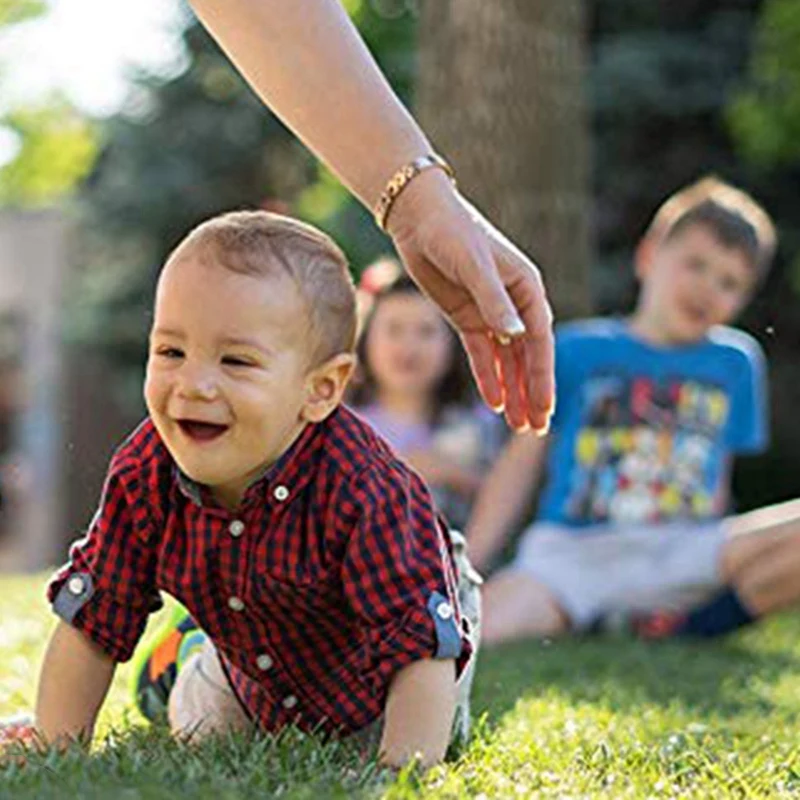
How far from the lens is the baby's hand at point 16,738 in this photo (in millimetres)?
2475

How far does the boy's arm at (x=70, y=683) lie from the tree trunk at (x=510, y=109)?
17.1ft

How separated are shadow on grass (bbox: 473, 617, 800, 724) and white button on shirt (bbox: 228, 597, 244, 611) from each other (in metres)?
0.78

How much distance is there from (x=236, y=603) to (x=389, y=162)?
26.4 inches

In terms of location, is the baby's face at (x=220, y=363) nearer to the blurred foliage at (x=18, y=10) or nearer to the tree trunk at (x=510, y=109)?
the tree trunk at (x=510, y=109)

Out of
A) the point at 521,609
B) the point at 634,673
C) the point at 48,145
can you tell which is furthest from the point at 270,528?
the point at 48,145

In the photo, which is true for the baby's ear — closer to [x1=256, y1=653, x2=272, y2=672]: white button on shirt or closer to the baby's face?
the baby's face

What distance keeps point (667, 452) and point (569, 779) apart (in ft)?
10.7

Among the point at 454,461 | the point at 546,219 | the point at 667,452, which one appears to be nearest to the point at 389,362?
the point at 454,461

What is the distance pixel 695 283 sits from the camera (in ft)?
18.7

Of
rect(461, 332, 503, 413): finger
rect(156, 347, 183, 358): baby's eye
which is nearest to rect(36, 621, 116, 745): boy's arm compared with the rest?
rect(156, 347, 183, 358): baby's eye

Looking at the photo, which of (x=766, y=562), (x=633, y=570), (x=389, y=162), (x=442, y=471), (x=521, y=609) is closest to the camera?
(x=389, y=162)

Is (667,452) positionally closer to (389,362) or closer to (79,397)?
(389,362)

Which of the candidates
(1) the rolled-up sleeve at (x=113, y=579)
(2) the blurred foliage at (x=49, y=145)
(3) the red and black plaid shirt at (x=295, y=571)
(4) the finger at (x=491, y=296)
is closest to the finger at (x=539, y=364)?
(4) the finger at (x=491, y=296)

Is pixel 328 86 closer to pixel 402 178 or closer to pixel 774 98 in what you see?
pixel 402 178
